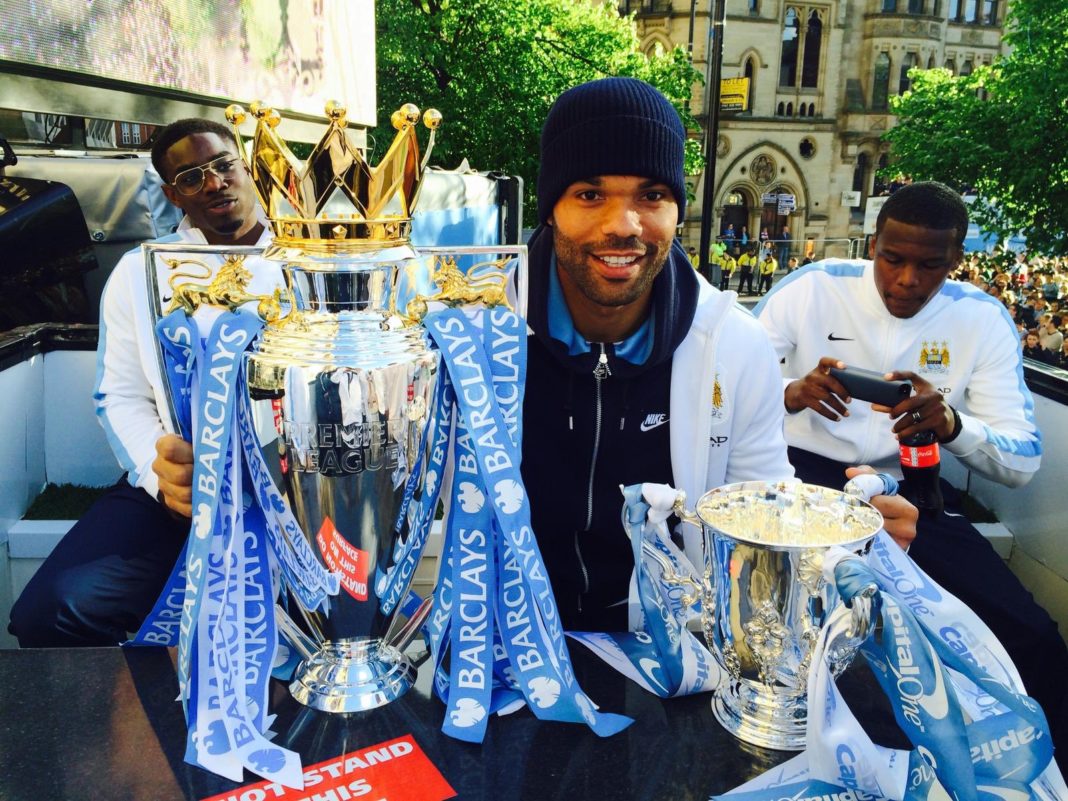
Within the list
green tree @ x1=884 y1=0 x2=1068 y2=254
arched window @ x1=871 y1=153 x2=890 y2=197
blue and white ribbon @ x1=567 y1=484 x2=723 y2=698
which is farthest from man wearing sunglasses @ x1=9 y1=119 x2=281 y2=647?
arched window @ x1=871 y1=153 x2=890 y2=197

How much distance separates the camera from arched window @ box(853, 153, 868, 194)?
128ft

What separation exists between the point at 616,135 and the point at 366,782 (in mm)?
1189

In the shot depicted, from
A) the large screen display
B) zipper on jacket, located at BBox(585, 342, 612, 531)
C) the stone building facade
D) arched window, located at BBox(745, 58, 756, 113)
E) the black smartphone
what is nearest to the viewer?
zipper on jacket, located at BBox(585, 342, 612, 531)

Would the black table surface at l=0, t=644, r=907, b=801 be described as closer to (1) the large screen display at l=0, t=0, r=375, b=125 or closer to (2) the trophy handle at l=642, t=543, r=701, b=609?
(2) the trophy handle at l=642, t=543, r=701, b=609

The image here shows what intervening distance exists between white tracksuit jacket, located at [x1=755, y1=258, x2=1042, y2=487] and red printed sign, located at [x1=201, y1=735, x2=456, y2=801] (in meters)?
2.03

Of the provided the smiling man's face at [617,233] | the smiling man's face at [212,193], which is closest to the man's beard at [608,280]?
the smiling man's face at [617,233]

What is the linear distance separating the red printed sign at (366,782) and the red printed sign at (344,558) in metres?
0.22

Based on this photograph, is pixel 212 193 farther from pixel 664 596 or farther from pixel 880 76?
pixel 880 76

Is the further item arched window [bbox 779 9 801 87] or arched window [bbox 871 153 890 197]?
arched window [bbox 779 9 801 87]

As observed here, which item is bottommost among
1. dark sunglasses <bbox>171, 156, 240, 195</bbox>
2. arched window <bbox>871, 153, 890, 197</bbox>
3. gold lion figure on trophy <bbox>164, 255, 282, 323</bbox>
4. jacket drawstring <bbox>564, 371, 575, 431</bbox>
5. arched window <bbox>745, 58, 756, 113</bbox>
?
jacket drawstring <bbox>564, 371, 575, 431</bbox>

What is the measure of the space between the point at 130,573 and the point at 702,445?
1402 millimetres

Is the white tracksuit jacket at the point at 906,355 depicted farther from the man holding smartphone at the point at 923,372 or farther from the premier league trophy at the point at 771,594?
the premier league trophy at the point at 771,594

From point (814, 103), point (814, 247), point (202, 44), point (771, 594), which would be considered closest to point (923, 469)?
point (771, 594)

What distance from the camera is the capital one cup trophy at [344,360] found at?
3.95 ft
